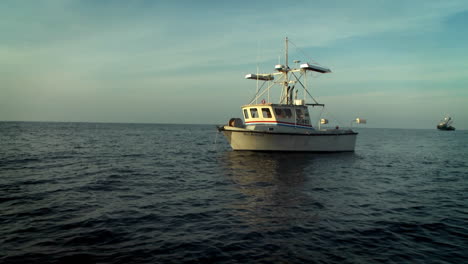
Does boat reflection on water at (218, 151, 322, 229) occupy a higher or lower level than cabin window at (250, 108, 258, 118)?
lower

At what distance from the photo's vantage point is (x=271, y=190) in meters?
11.1

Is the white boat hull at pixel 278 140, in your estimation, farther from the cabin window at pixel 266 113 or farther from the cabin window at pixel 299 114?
the cabin window at pixel 266 113

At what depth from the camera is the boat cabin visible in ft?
72.0

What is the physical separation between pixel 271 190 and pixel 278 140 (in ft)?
35.5

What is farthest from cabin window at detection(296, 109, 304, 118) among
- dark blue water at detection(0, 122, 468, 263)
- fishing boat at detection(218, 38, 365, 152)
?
dark blue water at detection(0, 122, 468, 263)

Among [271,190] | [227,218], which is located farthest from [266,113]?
[227,218]

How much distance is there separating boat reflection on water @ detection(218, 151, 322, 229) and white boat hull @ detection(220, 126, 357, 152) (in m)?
1.53

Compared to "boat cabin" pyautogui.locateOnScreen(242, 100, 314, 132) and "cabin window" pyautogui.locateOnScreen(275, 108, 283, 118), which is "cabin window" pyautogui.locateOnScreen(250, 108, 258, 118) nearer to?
"boat cabin" pyautogui.locateOnScreen(242, 100, 314, 132)

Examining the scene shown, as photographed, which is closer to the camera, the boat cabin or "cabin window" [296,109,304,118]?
the boat cabin

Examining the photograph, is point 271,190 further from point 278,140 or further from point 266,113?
point 266,113

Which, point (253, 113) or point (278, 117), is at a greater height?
point (253, 113)

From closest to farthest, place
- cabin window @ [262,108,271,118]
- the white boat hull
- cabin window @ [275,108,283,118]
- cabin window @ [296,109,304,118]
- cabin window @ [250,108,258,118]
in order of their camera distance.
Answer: the white boat hull
cabin window @ [275,108,283,118]
cabin window @ [262,108,271,118]
cabin window @ [296,109,304,118]
cabin window @ [250,108,258,118]

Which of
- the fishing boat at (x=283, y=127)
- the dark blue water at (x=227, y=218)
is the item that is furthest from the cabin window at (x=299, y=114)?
the dark blue water at (x=227, y=218)

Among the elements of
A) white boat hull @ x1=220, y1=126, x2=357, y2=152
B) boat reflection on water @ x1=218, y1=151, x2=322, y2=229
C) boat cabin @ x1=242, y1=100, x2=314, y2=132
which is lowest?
boat reflection on water @ x1=218, y1=151, x2=322, y2=229
